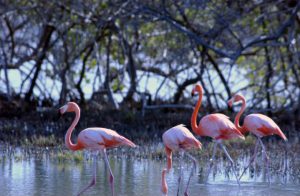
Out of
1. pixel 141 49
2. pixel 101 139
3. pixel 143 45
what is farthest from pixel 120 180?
pixel 141 49

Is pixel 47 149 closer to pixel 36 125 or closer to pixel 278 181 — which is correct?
pixel 36 125

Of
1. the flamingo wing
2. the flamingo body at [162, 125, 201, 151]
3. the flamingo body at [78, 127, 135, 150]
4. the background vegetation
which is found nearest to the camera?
the flamingo body at [162, 125, 201, 151]

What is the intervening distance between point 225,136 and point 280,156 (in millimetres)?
1847

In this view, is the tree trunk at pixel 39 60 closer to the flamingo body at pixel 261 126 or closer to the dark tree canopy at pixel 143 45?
the dark tree canopy at pixel 143 45

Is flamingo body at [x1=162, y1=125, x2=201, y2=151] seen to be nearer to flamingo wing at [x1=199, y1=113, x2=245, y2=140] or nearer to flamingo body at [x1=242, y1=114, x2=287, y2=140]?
flamingo wing at [x1=199, y1=113, x2=245, y2=140]

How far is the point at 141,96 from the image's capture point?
15164 millimetres

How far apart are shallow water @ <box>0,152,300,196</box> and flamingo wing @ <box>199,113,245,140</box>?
505mm

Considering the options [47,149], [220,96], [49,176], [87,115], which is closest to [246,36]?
[220,96]

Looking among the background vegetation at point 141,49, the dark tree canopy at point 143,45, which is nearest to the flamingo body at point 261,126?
the background vegetation at point 141,49

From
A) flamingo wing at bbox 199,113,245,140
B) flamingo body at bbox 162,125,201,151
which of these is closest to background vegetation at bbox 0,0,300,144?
flamingo wing at bbox 199,113,245,140

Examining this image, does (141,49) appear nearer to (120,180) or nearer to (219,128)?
(219,128)

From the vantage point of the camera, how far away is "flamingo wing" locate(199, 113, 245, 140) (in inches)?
364

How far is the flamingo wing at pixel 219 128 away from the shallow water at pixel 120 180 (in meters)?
0.50

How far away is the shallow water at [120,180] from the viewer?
8.54m
